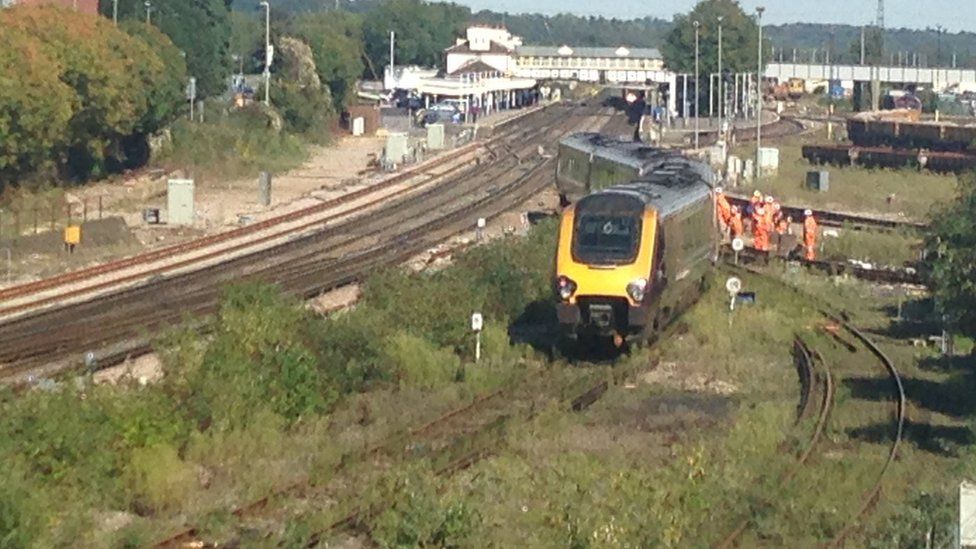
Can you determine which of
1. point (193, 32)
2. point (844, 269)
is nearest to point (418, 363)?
point (844, 269)

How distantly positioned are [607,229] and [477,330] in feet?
6.29

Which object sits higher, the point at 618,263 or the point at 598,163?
the point at 598,163

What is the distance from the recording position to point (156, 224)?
3584 centimetres

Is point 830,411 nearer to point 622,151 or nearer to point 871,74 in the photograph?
point 622,151

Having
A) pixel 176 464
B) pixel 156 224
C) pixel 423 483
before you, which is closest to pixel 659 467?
pixel 423 483

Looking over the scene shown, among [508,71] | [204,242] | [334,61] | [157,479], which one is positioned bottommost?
[157,479]

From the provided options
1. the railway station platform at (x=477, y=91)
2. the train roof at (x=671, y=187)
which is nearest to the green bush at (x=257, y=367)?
the train roof at (x=671, y=187)

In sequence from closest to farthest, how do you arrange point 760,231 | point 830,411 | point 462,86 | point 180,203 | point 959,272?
1. point 830,411
2. point 959,272
3. point 760,231
4. point 180,203
5. point 462,86

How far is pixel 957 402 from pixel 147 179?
30.1 meters

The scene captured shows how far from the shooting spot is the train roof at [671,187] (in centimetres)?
2104

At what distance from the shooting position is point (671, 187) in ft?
76.0

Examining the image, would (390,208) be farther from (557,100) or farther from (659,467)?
(557,100)

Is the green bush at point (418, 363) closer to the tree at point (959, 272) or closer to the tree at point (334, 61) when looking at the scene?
the tree at point (959, 272)

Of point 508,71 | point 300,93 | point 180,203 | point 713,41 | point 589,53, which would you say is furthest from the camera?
point 589,53
